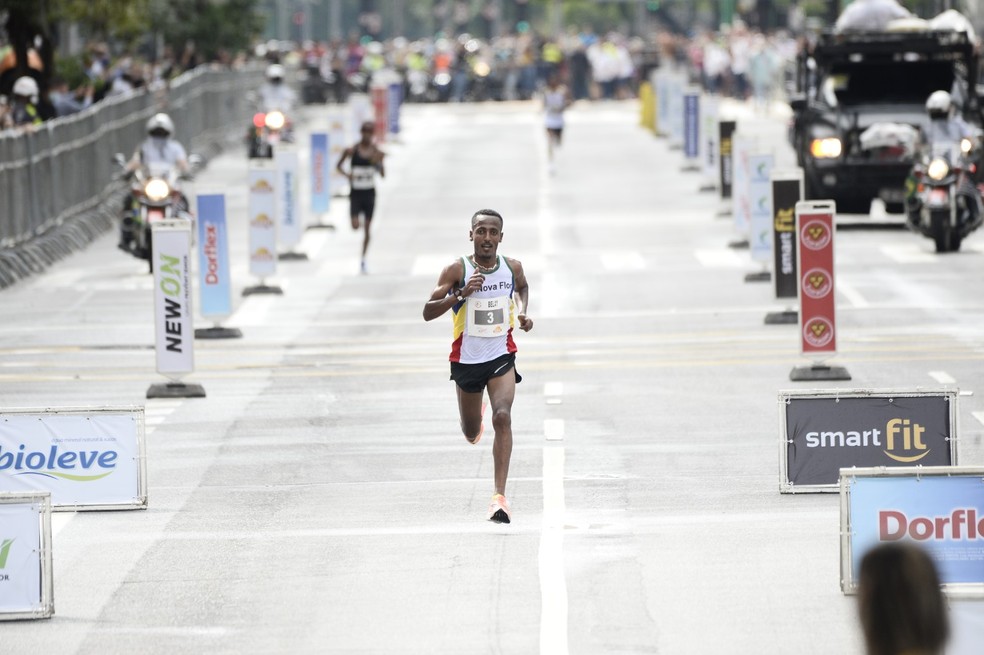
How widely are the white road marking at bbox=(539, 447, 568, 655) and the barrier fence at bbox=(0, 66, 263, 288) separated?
13428 millimetres

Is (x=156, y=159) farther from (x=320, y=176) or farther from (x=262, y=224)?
(x=320, y=176)

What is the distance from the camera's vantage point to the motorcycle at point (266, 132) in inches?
1537

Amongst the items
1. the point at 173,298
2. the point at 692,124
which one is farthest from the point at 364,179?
the point at 692,124

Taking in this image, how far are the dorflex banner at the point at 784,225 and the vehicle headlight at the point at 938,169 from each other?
6.88 metres

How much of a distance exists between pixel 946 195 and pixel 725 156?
23.1 feet

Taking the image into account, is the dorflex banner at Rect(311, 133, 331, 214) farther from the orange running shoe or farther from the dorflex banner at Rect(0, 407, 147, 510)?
the orange running shoe

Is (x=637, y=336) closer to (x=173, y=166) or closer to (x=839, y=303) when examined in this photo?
(x=839, y=303)

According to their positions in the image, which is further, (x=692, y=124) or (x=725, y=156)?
(x=692, y=124)

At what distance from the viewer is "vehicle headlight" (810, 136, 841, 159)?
30.2 metres

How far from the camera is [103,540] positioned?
12383 millimetres

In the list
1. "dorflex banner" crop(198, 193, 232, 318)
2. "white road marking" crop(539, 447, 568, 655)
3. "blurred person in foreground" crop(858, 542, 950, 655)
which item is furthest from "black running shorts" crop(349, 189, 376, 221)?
"blurred person in foreground" crop(858, 542, 950, 655)

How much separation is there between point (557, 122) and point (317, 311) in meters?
19.7

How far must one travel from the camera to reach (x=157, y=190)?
2619 cm

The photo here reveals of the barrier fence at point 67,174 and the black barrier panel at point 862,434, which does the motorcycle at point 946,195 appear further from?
the black barrier panel at point 862,434
